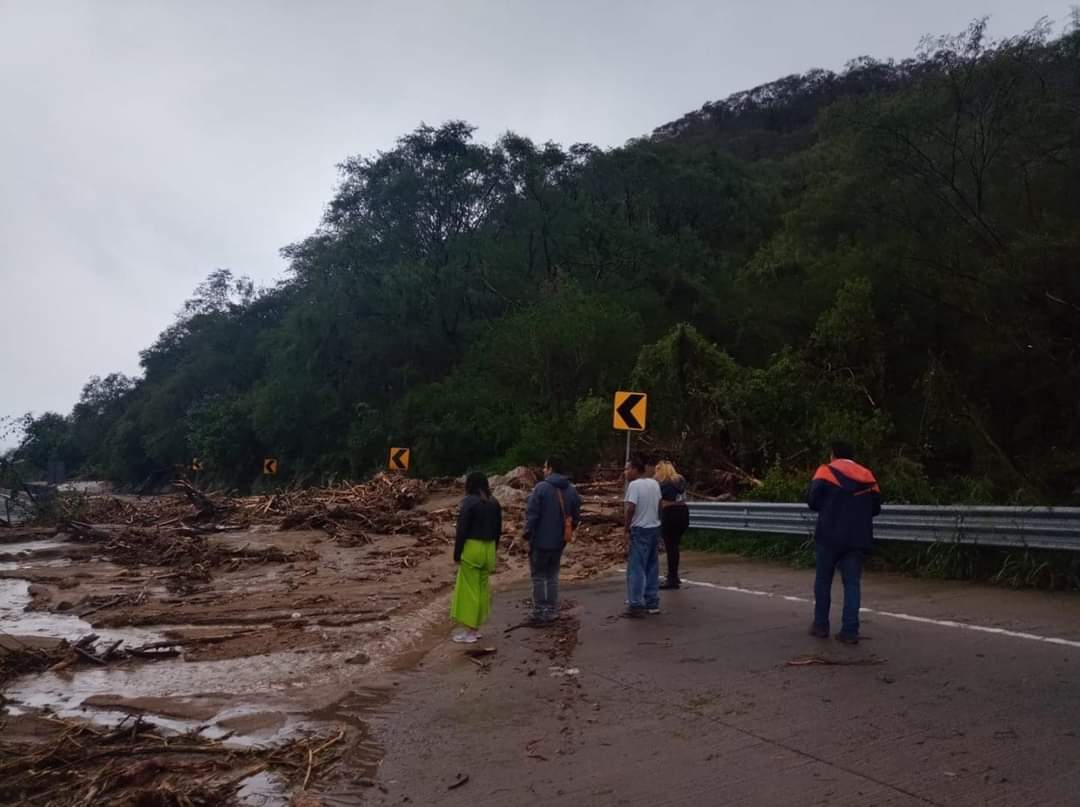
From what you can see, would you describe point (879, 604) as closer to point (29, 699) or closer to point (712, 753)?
point (712, 753)

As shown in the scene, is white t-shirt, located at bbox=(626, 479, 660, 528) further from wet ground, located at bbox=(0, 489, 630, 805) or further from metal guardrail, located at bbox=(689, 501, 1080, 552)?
metal guardrail, located at bbox=(689, 501, 1080, 552)

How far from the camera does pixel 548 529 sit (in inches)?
403

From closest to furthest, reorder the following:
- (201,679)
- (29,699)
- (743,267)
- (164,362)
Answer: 1. (29,699)
2. (201,679)
3. (743,267)
4. (164,362)

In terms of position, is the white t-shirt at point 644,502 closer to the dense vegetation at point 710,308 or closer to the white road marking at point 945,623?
the white road marking at point 945,623

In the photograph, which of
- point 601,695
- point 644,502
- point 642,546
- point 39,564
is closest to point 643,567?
point 642,546

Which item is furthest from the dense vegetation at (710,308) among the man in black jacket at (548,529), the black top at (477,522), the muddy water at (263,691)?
the muddy water at (263,691)

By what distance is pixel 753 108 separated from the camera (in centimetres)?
10081

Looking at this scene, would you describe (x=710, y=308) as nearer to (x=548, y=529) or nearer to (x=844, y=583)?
(x=548, y=529)

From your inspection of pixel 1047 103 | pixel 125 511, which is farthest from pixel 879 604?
pixel 125 511

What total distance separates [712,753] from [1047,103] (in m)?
24.5

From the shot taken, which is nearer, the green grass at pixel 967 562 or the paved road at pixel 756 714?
the paved road at pixel 756 714

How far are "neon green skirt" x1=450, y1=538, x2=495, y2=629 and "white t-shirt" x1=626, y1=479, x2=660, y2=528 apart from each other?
1877 mm

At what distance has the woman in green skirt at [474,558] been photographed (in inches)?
380

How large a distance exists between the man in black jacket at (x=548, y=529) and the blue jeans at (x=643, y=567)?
2.56ft
